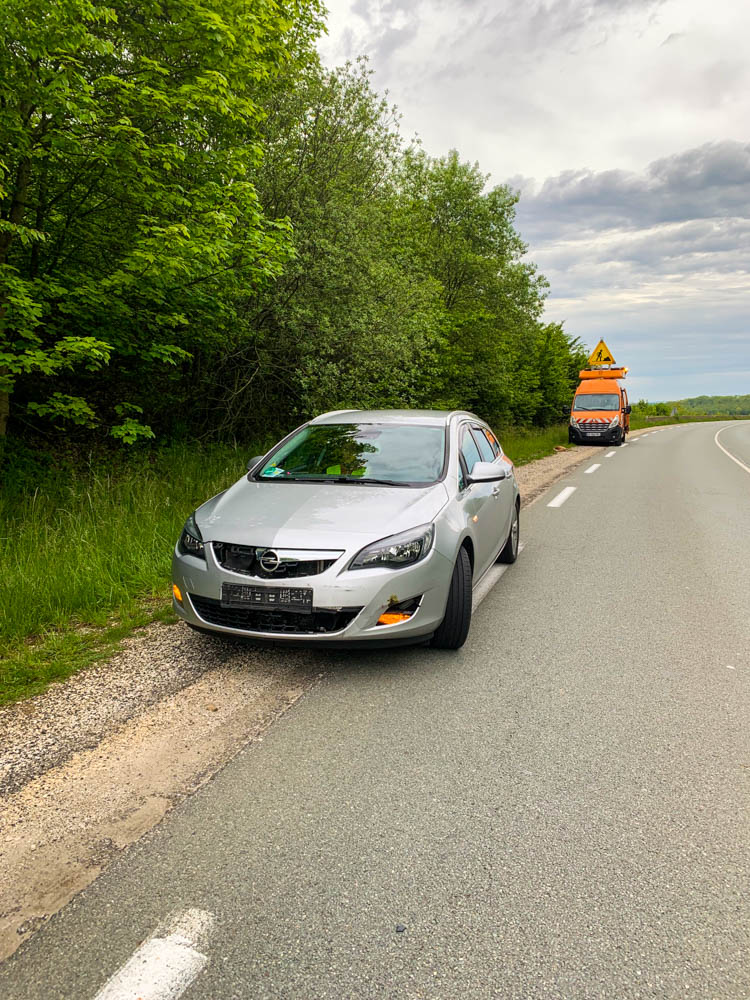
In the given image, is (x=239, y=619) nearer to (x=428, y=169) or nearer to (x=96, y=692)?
(x=96, y=692)

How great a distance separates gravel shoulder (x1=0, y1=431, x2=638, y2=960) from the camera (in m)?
2.20

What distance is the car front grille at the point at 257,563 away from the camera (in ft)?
11.5

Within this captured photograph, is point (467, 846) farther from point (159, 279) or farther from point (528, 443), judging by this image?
point (528, 443)

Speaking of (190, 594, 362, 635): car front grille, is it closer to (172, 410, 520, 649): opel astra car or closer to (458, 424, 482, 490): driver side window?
(172, 410, 520, 649): opel astra car

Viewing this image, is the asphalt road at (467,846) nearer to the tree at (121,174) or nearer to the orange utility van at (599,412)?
the tree at (121,174)

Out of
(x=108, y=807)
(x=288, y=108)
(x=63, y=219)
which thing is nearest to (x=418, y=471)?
(x=108, y=807)

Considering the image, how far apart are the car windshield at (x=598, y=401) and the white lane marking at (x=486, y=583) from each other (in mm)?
20440

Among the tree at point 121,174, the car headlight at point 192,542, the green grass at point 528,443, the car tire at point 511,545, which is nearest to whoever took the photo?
the car headlight at point 192,542

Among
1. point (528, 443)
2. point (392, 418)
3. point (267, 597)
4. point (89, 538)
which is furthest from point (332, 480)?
point (528, 443)

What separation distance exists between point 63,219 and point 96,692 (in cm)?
631

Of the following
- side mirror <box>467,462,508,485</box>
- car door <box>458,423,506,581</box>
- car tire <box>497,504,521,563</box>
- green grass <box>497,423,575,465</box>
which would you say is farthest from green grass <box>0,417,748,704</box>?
green grass <box>497,423,575,465</box>

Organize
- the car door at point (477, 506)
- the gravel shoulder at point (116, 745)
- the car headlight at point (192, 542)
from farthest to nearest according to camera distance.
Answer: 1. the car door at point (477, 506)
2. the car headlight at point (192, 542)
3. the gravel shoulder at point (116, 745)

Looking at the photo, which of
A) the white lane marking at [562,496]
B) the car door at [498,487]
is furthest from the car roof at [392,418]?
the white lane marking at [562,496]

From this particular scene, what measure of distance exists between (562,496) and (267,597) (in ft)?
28.8
